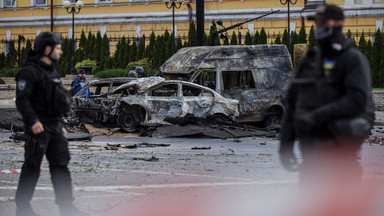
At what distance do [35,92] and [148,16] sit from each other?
1739 inches

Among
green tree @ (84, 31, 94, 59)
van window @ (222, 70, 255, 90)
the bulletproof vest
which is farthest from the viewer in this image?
green tree @ (84, 31, 94, 59)

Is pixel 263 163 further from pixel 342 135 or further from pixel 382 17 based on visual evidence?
pixel 382 17

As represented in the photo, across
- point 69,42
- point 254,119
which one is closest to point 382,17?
point 69,42

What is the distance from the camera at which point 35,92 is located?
842 centimetres

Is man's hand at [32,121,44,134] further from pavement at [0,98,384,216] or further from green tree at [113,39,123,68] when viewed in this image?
green tree at [113,39,123,68]

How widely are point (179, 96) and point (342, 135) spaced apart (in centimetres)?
1664

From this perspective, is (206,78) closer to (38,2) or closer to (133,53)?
(133,53)

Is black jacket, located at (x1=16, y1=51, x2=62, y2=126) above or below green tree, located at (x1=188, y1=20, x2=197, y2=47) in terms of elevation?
below

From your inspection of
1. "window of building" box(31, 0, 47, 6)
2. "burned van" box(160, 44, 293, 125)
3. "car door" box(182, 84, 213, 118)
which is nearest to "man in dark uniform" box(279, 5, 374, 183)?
"car door" box(182, 84, 213, 118)

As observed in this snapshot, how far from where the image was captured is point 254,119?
24.7 meters

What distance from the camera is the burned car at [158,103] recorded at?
74.0 ft

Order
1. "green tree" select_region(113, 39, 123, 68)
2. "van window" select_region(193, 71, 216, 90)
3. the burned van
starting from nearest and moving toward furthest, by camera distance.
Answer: the burned van < "van window" select_region(193, 71, 216, 90) < "green tree" select_region(113, 39, 123, 68)

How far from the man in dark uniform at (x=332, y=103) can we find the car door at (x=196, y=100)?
53.1 ft

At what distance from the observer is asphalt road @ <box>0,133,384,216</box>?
9156 millimetres
